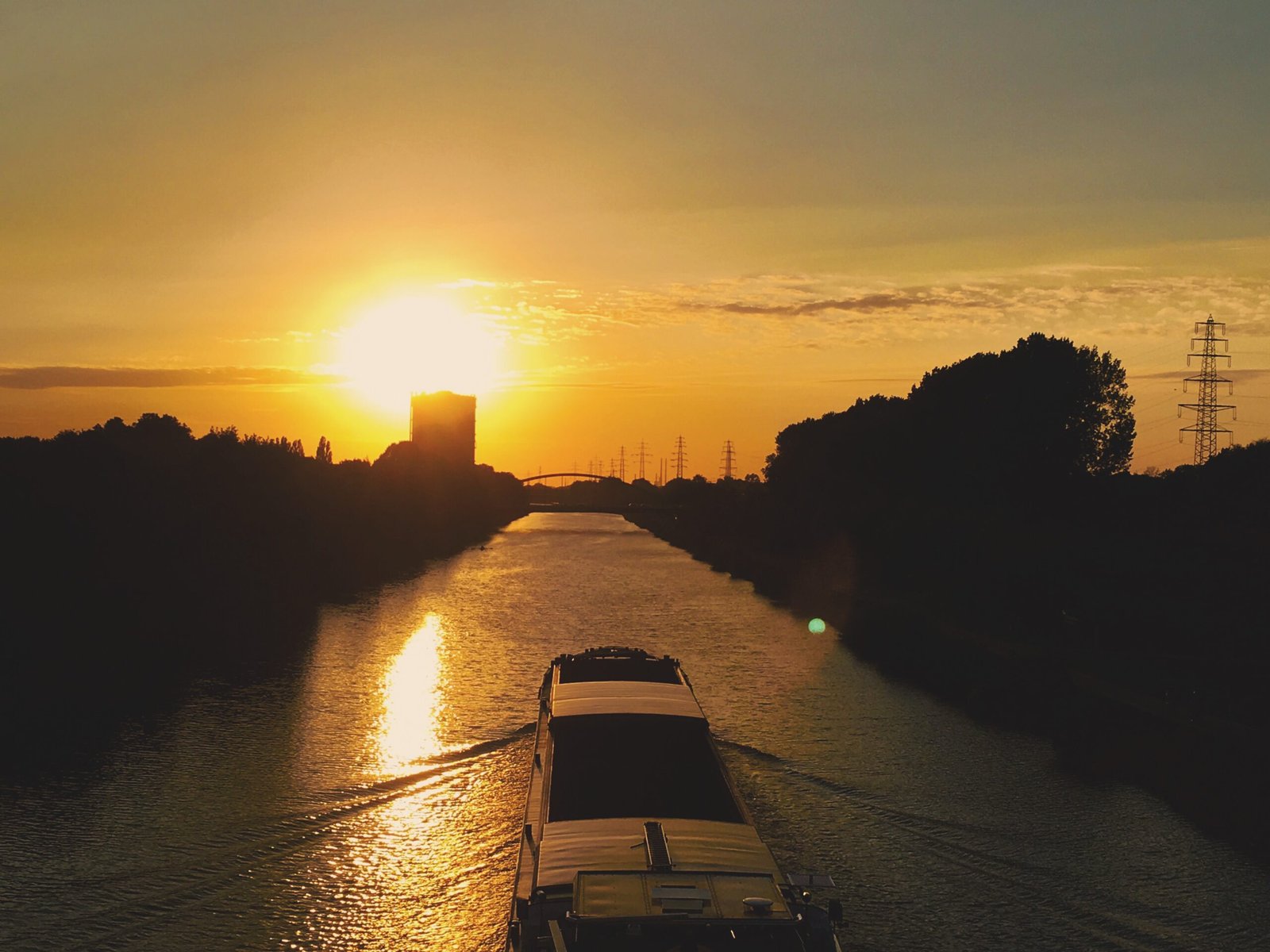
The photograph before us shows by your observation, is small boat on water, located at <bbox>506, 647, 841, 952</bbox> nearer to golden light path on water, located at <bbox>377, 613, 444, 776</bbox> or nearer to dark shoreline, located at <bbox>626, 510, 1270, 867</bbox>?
golden light path on water, located at <bbox>377, 613, 444, 776</bbox>

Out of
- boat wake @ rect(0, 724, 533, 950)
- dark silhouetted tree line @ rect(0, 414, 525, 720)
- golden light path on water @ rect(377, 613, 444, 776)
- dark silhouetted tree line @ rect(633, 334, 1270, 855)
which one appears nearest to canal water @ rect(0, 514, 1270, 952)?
boat wake @ rect(0, 724, 533, 950)

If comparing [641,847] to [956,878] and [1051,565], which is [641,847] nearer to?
[956,878]

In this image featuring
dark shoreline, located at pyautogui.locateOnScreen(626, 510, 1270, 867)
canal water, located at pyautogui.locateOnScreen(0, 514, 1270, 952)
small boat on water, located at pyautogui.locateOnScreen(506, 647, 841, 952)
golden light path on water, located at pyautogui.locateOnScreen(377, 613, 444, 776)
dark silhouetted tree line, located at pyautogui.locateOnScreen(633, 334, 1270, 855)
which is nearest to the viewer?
small boat on water, located at pyautogui.locateOnScreen(506, 647, 841, 952)

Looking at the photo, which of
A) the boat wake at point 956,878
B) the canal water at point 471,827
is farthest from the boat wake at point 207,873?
the boat wake at point 956,878

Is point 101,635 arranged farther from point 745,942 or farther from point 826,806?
point 745,942

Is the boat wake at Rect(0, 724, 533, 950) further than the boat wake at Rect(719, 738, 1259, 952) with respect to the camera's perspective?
No

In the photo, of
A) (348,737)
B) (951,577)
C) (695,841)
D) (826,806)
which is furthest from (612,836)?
(951,577)

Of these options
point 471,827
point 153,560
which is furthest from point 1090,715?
point 153,560
